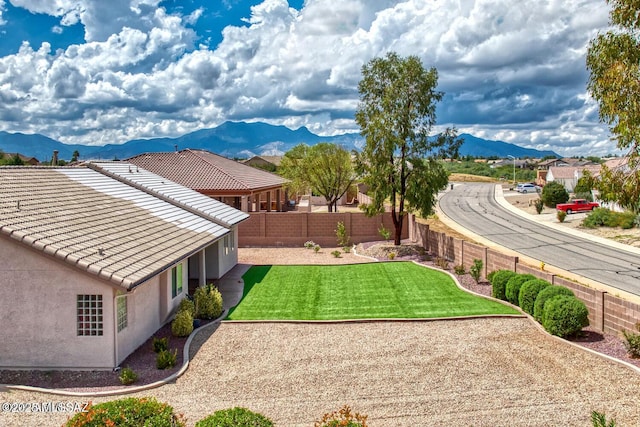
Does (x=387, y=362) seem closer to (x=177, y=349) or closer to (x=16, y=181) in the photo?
(x=177, y=349)

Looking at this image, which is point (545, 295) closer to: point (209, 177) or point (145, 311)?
point (145, 311)

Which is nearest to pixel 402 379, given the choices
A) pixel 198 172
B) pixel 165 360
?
pixel 165 360

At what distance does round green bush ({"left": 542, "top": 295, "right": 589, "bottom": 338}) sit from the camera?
46.5 feet

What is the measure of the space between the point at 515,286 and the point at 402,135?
13.1 meters

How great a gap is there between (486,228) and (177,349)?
3583 cm

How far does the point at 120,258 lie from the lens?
44.0 ft

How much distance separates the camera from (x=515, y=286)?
1758 centimetres

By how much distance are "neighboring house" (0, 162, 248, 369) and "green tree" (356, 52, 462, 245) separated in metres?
14.0

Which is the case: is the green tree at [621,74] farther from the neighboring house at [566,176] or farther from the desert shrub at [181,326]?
the neighboring house at [566,176]

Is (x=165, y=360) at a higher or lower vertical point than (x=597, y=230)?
lower

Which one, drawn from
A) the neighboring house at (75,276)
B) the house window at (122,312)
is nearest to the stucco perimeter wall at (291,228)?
the neighboring house at (75,276)

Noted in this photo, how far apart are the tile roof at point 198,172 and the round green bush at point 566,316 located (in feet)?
79.3

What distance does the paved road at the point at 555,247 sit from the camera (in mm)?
26328

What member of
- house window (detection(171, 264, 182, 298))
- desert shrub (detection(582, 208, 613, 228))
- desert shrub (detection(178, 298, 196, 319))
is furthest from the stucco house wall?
desert shrub (detection(582, 208, 613, 228))
